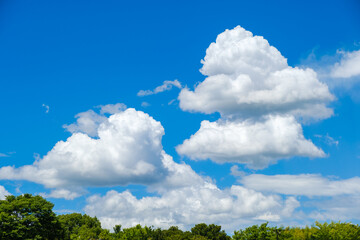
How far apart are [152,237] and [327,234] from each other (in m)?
50.0

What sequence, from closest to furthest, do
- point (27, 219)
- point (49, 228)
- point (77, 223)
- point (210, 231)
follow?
point (27, 219) < point (49, 228) < point (210, 231) < point (77, 223)

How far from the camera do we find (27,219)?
75.1 metres

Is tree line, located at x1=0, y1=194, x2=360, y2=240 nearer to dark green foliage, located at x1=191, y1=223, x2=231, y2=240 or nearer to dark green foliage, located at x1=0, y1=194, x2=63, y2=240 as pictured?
dark green foliage, located at x1=0, y1=194, x2=63, y2=240

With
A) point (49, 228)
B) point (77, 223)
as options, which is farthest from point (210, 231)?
point (49, 228)

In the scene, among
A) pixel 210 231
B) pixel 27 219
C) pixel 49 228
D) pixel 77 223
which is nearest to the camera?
pixel 27 219

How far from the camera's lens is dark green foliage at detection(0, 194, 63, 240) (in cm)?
7281

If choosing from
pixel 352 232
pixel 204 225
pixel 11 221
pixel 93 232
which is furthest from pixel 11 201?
pixel 352 232

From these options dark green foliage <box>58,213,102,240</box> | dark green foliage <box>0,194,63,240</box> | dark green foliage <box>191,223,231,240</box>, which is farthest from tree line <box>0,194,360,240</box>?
dark green foliage <box>58,213,102,240</box>

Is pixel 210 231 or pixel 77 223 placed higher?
pixel 77 223

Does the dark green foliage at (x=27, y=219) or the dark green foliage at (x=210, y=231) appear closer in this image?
the dark green foliage at (x=27, y=219)

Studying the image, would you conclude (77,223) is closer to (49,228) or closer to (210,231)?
(210,231)

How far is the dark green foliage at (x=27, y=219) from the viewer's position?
72.8 meters

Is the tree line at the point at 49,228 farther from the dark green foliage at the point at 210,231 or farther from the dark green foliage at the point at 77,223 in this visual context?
the dark green foliage at the point at 77,223

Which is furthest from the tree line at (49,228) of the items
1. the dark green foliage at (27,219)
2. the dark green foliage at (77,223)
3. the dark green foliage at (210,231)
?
the dark green foliage at (77,223)
